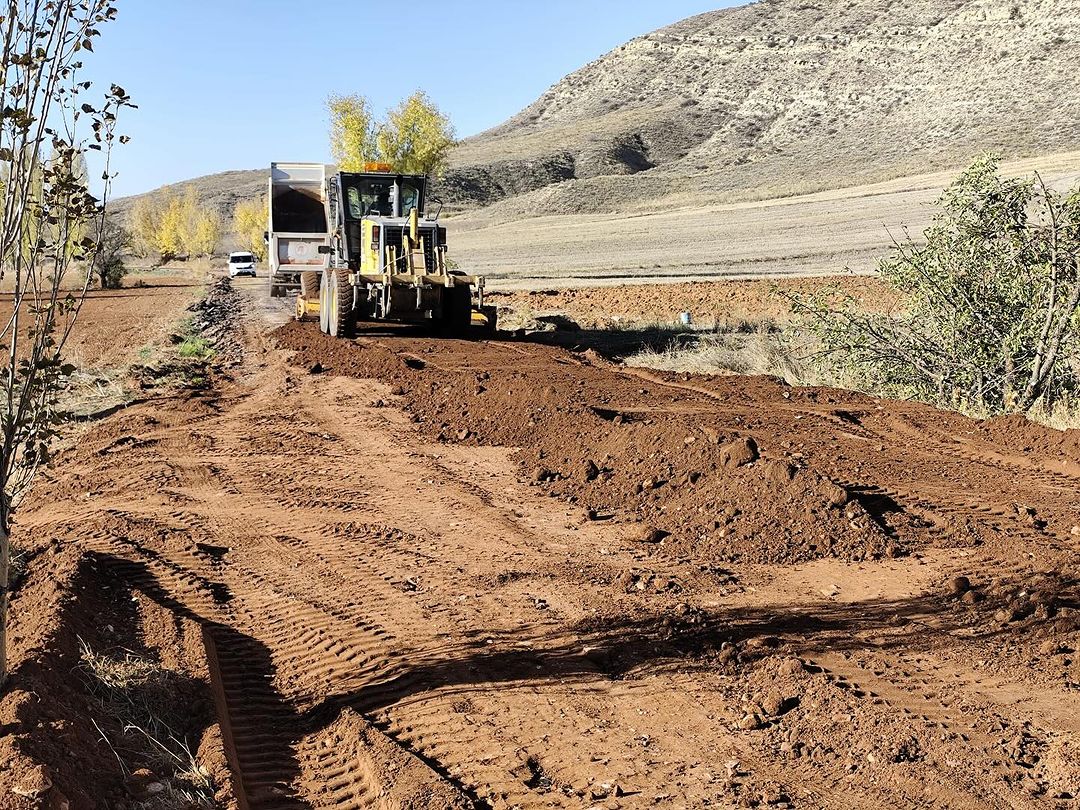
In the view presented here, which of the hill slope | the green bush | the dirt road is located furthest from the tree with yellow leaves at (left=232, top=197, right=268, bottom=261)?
the dirt road

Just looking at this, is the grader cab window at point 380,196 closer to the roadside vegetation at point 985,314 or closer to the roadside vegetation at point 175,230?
the roadside vegetation at point 985,314

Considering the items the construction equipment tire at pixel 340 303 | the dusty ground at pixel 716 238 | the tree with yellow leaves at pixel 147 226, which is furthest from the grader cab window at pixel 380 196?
the tree with yellow leaves at pixel 147 226

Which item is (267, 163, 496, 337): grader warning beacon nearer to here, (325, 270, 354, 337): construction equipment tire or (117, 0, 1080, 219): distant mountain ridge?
(325, 270, 354, 337): construction equipment tire

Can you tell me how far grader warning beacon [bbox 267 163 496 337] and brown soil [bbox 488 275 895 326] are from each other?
4019 millimetres

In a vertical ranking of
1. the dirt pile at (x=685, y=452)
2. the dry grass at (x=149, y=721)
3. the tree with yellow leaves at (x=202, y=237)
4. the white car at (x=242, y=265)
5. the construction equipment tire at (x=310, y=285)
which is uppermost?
the tree with yellow leaves at (x=202, y=237)

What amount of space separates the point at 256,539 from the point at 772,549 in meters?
3.82

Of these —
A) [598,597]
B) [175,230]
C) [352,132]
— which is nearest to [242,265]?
[352,132]

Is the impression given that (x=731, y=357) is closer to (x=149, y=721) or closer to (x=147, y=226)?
(x=149, y=721)

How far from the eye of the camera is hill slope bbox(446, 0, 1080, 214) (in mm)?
81688

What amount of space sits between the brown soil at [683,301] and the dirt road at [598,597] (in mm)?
11188

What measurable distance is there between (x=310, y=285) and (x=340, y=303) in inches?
160

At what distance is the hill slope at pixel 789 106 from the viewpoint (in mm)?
81688

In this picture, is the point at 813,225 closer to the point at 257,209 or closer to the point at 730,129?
the point at 257,209

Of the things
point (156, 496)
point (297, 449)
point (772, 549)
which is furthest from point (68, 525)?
point (772, 549)
